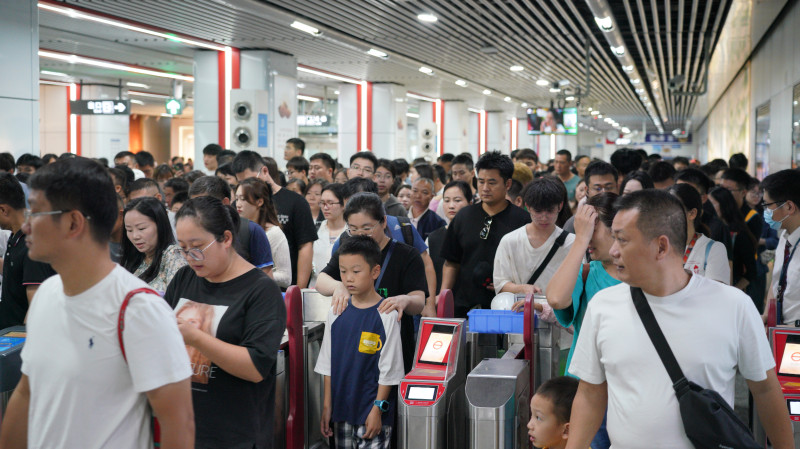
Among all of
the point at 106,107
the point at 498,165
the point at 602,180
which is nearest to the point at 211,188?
the point at 498,165

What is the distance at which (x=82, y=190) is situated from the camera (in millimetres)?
2014

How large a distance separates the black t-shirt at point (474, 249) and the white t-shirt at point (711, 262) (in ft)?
3.61

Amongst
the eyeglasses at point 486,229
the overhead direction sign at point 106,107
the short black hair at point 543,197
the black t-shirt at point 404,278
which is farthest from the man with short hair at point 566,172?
the overhead direction sign at point 106,107

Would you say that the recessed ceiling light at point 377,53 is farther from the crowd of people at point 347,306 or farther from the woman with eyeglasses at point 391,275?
the woman with eyeglasses at point 391,275

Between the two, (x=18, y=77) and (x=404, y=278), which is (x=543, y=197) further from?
(x=18, y=77)

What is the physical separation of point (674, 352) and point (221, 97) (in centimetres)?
1377

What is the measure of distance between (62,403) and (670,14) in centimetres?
1222

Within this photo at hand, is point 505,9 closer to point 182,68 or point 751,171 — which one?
point 751,171

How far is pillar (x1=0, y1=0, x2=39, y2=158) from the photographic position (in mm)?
9531

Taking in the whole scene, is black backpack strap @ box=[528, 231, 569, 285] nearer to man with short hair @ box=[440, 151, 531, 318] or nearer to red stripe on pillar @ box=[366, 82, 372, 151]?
man with short hair @ box=[440, 151, 531, 318]

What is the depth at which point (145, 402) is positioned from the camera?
2.13 meters

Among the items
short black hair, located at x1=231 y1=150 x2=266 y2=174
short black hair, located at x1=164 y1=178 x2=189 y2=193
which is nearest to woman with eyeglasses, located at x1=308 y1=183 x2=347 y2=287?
short black hair, located at x1=231 y1=150 x2=266 y2=174

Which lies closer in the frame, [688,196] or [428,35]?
[688,196]

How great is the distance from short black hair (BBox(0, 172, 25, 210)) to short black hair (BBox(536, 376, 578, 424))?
294cm
